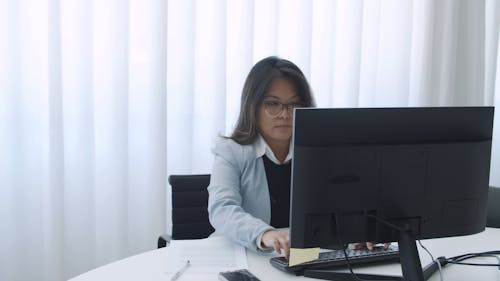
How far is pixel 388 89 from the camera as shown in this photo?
2.99 metres

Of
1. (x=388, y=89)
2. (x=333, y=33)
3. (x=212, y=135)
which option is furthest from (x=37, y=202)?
(x=388, y=89)

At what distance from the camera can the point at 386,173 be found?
1.22 metres

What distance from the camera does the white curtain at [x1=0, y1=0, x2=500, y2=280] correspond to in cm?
240

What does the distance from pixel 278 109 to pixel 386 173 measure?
715 mm

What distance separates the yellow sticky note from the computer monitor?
0.16m

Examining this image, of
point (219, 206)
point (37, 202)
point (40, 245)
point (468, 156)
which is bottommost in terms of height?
point (40, 245)

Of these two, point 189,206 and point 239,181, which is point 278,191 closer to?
point 239,181

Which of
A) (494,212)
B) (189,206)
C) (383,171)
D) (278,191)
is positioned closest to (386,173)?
(383,171)

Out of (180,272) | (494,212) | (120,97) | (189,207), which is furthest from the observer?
(120,97)

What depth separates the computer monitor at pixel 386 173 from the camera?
117 cm

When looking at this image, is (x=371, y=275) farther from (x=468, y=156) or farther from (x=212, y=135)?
(x=212, y=135)

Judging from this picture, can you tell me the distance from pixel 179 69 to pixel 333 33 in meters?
0.87

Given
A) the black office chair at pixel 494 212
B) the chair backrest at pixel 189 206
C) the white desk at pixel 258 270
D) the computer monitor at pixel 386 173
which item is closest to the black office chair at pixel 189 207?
the chair backrest at pixel 189 206

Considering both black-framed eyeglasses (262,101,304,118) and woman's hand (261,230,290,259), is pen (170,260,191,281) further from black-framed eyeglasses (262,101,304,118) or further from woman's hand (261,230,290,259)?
black-framed eyeglasses (262,101,304,118)
